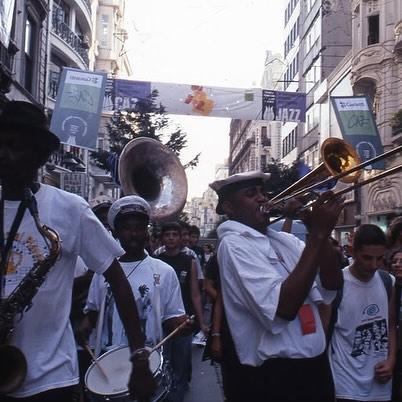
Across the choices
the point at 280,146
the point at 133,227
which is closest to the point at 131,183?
the point at 133,227

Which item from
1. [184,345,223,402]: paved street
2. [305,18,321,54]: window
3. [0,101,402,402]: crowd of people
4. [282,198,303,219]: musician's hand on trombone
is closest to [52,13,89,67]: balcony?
[305,18,321,54]: window

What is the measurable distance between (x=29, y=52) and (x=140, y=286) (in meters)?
17.1

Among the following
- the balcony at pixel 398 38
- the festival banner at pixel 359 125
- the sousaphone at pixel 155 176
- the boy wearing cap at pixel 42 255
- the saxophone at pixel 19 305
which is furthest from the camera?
the balcony at pixel 398 38

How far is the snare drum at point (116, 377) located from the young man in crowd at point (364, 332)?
1.17 meters

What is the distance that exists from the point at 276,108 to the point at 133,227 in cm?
1758

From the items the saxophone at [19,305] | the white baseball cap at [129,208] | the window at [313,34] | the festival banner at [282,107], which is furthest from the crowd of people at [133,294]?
the window at [313,34]

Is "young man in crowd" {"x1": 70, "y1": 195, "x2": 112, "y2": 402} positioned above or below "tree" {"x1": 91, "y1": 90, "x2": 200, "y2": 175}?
below

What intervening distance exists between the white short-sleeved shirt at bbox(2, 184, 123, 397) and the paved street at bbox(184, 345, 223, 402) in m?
5.14

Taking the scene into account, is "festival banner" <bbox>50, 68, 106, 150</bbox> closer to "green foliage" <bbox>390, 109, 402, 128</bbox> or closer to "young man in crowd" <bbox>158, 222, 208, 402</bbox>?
"young man in crowd" <bbox>158, 222, 208, 402</bbox>

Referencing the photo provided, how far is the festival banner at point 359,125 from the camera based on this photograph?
714 inches

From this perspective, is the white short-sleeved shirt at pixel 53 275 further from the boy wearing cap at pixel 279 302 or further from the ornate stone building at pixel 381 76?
the ornate stone building at pixel 381 76

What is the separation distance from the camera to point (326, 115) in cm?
3544

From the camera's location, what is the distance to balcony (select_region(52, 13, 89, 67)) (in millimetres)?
25484

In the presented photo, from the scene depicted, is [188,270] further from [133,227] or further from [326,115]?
[326,115]
